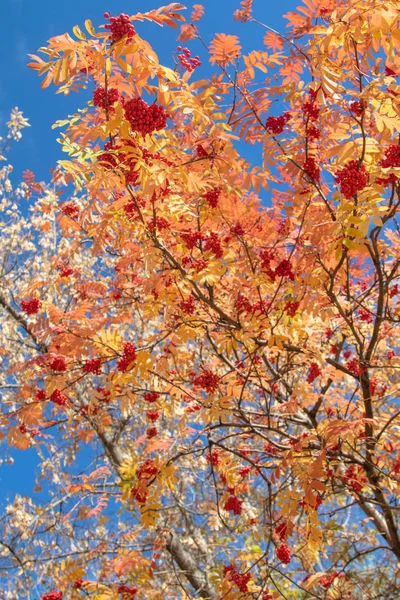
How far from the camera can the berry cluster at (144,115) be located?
6.98 ft

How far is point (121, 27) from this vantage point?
6.43 ft

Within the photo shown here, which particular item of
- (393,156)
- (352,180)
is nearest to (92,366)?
(352,180)

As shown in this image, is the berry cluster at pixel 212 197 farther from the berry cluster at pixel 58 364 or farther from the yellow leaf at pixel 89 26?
the berry cluster at pixel 58 364

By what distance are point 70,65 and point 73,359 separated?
239 centimetres

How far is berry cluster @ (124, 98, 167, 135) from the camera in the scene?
83.7 inches

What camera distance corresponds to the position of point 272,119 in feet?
9.29

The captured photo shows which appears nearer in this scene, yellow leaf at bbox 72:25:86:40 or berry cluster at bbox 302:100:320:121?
yellow leaf at bbox 72:25:86:40

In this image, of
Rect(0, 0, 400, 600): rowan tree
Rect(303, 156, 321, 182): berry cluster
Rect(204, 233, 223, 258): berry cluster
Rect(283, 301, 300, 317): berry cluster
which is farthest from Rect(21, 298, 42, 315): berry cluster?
Rect(303, 156, 321, 182): berry cluster

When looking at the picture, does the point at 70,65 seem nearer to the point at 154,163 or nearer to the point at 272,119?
the point at 154,163

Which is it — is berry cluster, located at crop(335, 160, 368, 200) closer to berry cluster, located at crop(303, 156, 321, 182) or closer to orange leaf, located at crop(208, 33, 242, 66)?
berry cluster, located at crop(303, 156, 321, 182)

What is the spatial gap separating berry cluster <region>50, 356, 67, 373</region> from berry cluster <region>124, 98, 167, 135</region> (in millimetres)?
2235

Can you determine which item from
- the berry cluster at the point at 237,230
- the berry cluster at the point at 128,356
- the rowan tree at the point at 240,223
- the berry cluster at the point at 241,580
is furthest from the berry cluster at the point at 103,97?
the berry cluster at the point at 241,580

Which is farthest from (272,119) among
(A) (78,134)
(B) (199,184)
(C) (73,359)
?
(C) (73,359)

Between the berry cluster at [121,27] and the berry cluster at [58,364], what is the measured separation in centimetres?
253
